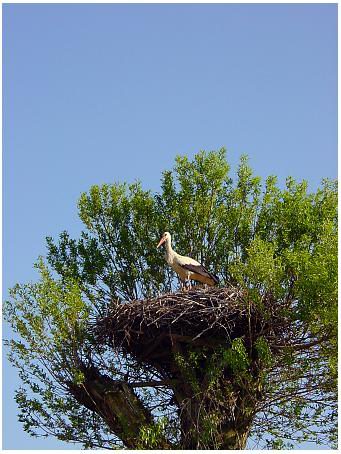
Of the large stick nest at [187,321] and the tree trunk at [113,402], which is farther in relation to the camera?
the tree trunk at [113,402]

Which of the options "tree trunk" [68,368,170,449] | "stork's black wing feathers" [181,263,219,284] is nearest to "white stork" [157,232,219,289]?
"stork's black wing feathers" [181,263,219,284]

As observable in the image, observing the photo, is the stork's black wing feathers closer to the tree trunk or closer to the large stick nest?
the large stick nest

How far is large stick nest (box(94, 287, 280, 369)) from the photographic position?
16078 millimetres

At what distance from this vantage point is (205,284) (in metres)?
17.4

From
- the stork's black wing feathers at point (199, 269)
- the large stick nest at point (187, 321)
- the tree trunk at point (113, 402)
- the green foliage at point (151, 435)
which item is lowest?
the green foliage at point (151, 435)

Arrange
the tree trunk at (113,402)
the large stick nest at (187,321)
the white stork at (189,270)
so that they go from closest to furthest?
the large stick nest at (187,321), the tree trunk at (113,402), the white stork at (189,270)

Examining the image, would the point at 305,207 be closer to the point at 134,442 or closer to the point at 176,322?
the point at 176,322

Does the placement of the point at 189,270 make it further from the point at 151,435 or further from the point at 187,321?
the point at 151,435

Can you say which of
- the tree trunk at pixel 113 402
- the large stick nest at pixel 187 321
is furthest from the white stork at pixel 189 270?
the tree trunk at pixel 113 402

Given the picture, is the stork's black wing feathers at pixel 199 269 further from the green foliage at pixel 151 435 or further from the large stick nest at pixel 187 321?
the green foliage at pixel 151 435

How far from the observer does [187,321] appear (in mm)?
16250

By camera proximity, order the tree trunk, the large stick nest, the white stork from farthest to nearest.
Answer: the white stork, the tree trunk, the large stick nest

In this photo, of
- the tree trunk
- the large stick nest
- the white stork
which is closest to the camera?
the large stick nest

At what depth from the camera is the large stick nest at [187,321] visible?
16.1 meters
